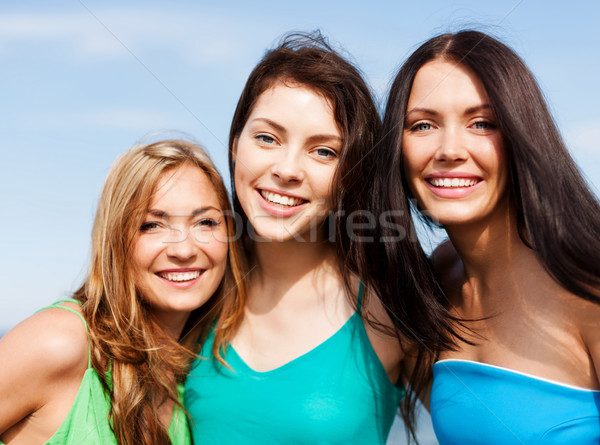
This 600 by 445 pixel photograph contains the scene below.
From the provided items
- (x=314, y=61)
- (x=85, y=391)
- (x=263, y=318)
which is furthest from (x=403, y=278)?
(x=85, y=391)

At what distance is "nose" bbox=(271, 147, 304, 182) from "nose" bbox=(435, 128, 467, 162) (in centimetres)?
76

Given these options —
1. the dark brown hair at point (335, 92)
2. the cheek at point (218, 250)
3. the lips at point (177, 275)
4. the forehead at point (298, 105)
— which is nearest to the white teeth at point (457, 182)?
the dark brown hair at point (335, 92)

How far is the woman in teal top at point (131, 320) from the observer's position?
9.54 ft

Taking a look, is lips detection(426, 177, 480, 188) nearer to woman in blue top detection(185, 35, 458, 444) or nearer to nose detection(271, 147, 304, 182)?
woman in blue top detection(185, 35, 458, 444)

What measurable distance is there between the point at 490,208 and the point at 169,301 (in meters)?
1.74

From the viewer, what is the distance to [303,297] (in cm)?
346

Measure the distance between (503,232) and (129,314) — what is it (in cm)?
197

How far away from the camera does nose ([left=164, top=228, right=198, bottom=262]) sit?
10.7ft

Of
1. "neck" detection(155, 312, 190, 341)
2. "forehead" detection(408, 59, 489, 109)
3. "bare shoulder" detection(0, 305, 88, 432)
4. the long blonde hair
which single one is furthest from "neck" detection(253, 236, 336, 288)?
"bare shoulder" detection(0, 305, 88, 432)

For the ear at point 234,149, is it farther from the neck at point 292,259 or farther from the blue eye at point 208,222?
the neck at point 292,259

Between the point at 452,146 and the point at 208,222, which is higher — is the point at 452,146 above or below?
above

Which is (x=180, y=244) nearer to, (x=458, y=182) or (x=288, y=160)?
(x=288, y=160)

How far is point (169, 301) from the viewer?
10.9 ft

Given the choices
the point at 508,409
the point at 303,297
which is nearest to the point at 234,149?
the point at 303,297
